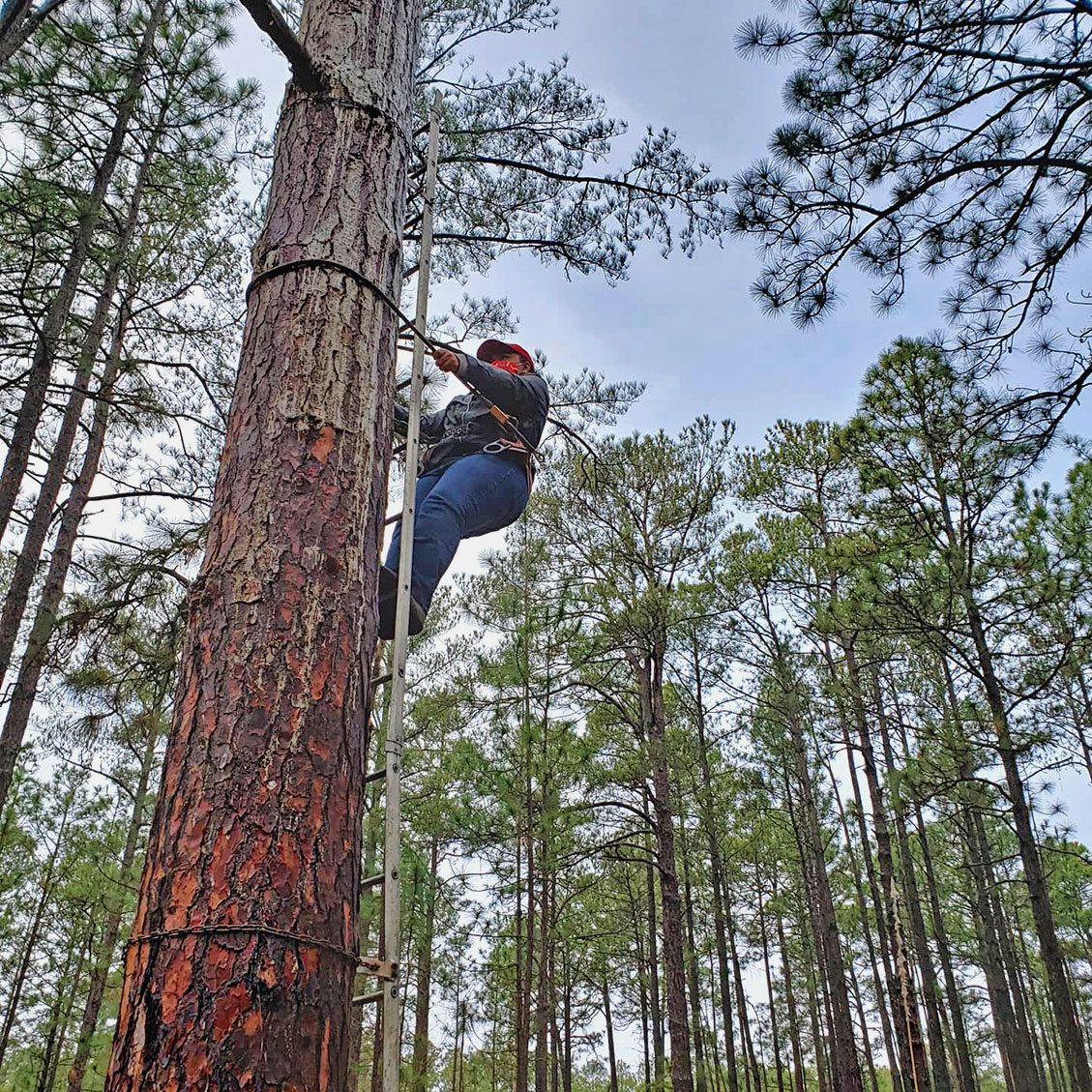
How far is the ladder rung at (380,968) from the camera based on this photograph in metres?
1.43

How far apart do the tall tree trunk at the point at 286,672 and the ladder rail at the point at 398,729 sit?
0.76ft

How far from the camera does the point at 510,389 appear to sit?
10.0ft

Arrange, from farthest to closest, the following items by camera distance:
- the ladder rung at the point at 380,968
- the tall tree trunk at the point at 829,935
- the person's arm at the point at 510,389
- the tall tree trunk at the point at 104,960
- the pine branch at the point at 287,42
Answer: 1. the tall tree trunk at the point at 829,935
2. the tall tree trunk at the point at 104,960
3. the person's arm at the point at 510,389
4. the pine branch at the point at 287,42
5. the ladder rung at the point at 380,968

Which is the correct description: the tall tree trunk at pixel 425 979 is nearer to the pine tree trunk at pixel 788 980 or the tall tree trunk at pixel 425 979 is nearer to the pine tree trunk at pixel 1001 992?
the pine tree trunk at pixel 1001 992

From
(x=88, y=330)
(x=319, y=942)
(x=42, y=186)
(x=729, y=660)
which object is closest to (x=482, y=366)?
(x=319, y=942)

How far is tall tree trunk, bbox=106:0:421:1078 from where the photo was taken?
112 centimetres

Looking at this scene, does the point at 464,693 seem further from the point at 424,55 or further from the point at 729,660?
the point at 424,55

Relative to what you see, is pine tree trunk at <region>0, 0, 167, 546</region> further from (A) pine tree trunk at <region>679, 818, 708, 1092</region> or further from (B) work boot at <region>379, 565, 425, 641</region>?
(A) pine tree trunk at <region>679, 818, 708, 1092</region>

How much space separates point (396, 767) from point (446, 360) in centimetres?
144

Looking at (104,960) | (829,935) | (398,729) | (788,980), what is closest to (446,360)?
(398,729)

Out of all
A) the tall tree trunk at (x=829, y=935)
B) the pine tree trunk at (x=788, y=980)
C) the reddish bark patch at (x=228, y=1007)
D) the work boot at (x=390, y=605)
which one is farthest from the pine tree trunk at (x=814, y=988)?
the reddish bark patch at (x=228, y=1007)

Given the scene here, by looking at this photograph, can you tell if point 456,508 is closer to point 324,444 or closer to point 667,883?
point 324,444

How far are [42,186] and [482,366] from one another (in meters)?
4.34

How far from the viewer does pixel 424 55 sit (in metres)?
5.12
